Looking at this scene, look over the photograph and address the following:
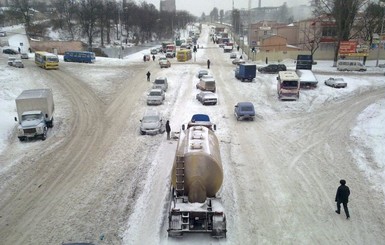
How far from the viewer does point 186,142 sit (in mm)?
16938

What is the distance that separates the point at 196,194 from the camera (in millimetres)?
15047

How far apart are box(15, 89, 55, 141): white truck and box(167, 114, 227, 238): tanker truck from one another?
1569cm

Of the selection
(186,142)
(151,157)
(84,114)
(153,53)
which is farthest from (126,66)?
(186,142)

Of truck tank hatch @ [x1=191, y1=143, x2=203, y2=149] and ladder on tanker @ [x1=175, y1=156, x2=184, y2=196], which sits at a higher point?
truck tank hatch @ [x1=191, y1=143, x2=203, y2=149]

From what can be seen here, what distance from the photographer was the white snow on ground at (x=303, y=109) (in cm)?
2108

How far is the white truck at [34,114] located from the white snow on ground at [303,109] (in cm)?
182

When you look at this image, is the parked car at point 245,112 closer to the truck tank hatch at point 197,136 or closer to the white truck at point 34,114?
the truck tank hatch at point 197,136

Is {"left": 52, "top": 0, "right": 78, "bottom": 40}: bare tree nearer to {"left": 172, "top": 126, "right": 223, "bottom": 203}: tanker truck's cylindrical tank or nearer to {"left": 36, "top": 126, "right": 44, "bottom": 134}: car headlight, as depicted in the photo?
{"left": 36, "top": 126, "right": 44, "bottom": 134}: car headlight

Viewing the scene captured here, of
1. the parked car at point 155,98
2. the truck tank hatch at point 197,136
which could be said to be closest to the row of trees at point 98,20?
the parked car at point 155,98

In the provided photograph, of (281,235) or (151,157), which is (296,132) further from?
(281,235)

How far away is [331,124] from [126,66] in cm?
4174

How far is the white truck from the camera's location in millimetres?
27156

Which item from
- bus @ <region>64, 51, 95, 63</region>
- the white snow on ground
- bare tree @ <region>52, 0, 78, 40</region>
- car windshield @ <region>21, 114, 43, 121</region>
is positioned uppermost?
bare tree @ <region>52, 0, 78, 40</region>

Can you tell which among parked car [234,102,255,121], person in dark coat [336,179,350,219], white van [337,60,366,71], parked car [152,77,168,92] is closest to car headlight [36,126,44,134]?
parked car [234,102,255,121]
